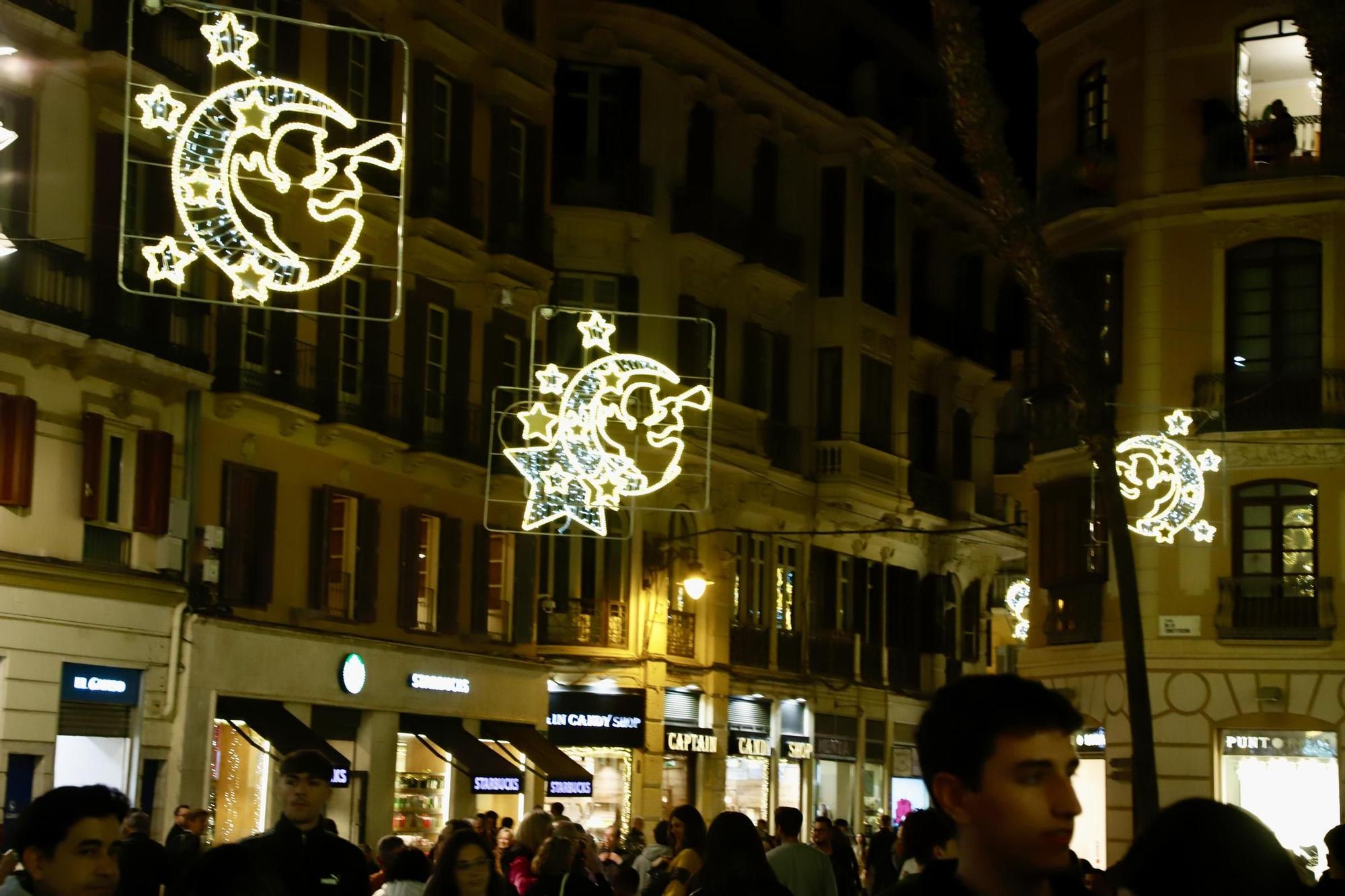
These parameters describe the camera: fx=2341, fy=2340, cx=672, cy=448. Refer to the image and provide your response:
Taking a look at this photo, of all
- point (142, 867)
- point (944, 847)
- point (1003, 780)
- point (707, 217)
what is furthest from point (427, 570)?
point (1003, 780)

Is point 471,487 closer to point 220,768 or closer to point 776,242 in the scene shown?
point 220,768

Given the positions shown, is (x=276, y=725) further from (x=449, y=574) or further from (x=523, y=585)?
(x=523, y=585)

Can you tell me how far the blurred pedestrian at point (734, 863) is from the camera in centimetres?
1086

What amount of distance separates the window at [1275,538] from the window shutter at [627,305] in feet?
43.2

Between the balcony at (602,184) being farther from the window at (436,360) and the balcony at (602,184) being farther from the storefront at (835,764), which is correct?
the storefront at (835,764)

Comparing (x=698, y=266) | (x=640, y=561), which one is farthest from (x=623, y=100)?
(x=640, y=561)

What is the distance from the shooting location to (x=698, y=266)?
140ft

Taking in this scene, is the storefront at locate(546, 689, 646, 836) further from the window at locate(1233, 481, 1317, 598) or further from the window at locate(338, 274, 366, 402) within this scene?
the window at locate(1233, 481, 1317, 598)

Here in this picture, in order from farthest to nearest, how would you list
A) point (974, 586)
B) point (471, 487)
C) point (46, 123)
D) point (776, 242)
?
point (974, 586)
point (776, 242)
point (471, 487)
point (46, 123)

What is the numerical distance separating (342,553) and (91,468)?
6.70 m

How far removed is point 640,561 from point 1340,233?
14.9 meters

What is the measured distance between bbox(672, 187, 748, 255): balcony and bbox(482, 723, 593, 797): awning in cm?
953

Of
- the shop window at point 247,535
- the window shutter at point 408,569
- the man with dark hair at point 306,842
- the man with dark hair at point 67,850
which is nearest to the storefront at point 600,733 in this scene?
the window shutter at point 408,569

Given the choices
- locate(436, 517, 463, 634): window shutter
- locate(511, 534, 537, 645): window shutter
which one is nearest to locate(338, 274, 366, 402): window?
locate(436, 517, 463, 634): window shutter
